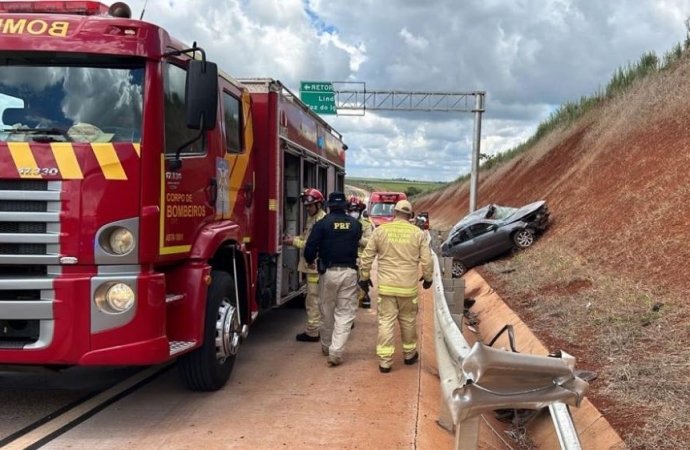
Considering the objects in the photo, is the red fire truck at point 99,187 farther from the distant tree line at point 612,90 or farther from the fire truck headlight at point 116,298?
the distant tree line at point 612,90

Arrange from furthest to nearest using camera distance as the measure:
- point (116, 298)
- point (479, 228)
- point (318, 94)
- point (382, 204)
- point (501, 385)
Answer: point (318, 94), point (382, 204), point (479, 228), point (116, 298), point (501, 385)

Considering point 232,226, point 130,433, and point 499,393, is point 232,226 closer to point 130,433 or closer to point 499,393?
point 130,433

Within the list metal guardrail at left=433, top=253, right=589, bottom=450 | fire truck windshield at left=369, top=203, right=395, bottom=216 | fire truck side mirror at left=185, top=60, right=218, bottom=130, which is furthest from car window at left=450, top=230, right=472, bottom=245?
metal guardrail at left=433, top=253, right=589, bottom=450

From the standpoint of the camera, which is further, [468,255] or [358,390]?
[468,255]

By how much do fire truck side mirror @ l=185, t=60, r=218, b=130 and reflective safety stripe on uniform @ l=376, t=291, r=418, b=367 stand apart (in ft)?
9.59

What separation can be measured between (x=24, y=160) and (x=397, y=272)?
3.64 meters

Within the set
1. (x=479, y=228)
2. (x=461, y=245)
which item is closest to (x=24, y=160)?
(x=461, y=245)

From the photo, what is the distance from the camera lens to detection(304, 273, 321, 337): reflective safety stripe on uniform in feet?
25.3

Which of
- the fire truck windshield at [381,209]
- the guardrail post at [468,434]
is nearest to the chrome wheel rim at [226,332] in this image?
the guardrail post at [468,434]

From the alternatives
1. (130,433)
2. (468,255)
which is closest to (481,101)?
(468,255)

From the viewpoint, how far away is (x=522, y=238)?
582 inches

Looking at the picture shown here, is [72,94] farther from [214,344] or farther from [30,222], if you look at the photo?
[214,344]

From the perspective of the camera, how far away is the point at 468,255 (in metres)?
15.5

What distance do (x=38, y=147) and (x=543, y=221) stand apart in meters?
13.0
